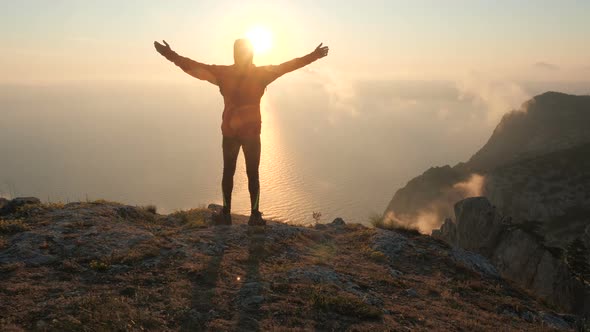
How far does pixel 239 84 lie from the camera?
9.93m

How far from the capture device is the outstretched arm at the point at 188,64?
9.74 meters

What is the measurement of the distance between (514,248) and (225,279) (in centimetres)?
3083

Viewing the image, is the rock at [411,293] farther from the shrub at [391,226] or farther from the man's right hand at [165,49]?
the man's right hand at [165,49]

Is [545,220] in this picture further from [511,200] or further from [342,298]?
[342,298]

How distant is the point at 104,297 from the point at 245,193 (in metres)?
176

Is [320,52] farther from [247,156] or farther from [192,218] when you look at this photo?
[192,218]

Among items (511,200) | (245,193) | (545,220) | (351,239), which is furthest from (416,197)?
(351,239)

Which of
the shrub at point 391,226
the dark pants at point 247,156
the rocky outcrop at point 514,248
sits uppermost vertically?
the dark pants at point 247,156

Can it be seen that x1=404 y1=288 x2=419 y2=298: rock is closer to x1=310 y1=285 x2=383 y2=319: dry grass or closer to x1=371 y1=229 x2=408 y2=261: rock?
x1=310 y1=285 x2=383 y2=319: dry grass

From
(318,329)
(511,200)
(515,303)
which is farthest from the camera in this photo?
(511,200)

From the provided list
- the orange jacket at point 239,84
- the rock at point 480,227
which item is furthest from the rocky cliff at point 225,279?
the rock at point 480,227

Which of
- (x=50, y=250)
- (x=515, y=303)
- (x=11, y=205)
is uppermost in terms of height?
(x=11, y=205)

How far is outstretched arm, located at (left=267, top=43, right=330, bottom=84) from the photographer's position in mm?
10061

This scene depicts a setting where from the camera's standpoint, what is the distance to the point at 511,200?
94.7m
